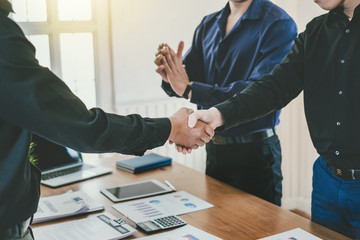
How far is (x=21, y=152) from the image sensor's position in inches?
46.4

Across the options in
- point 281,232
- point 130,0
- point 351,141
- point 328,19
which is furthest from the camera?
point 130,0

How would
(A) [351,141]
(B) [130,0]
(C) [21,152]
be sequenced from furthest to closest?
1. (B) [130,0]
2. (A) [351,141]
3. (C) [21,152]

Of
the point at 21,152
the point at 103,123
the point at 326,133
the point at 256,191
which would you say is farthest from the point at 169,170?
the point at 21,152

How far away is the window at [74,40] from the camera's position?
A: 3.30m

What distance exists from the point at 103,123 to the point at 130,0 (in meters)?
2.34

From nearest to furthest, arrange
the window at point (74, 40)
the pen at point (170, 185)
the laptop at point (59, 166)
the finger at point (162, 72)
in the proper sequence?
1. the pen at point (170, 185)
2. the laptop at point (59, 166)
3. the finger at point (162, 72)
4. the window at point (74, 40)

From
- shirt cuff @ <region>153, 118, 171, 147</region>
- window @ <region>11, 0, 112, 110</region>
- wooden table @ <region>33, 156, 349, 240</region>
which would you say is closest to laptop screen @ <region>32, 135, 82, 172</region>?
wooden table @ <region>33, 156, 349, 240</region>

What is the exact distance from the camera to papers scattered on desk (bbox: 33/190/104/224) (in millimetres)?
1731

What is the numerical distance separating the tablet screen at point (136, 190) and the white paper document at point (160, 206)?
0.20 ft

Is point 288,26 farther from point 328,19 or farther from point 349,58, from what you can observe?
point 349,58

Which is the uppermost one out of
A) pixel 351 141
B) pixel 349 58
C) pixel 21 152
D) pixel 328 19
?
pixel 328 19

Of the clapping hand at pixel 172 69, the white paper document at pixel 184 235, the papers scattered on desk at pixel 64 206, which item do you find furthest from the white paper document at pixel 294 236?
the clapping hand at pixel 172 69

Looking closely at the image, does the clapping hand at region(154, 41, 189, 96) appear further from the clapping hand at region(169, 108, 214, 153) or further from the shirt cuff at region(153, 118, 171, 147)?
the shirt cuff at region(153, 118, 171, 147)

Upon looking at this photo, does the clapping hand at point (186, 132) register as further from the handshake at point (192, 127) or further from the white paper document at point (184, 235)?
the white paper document at point (184, 235)
